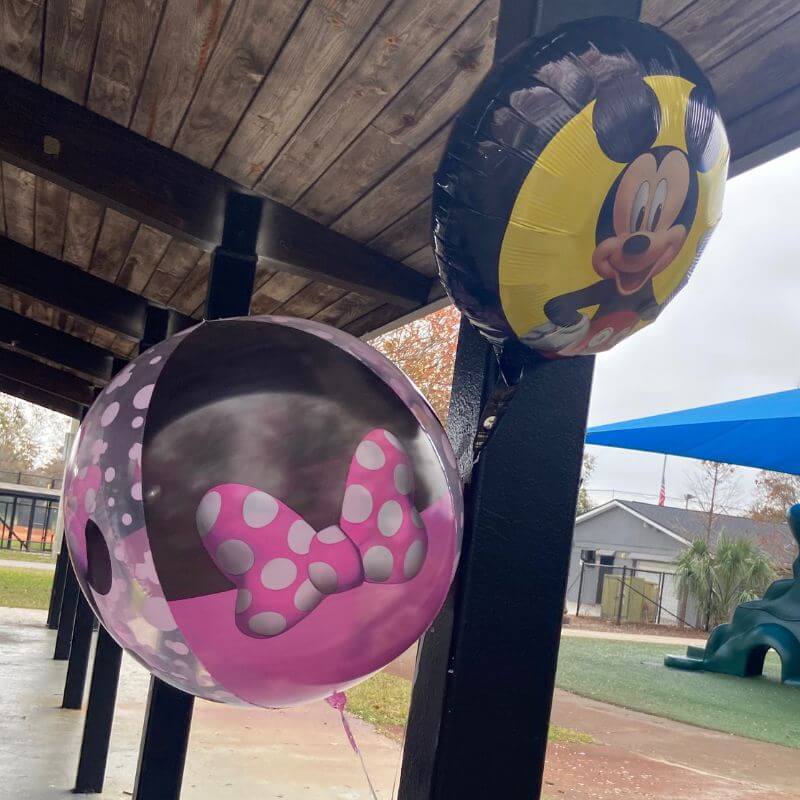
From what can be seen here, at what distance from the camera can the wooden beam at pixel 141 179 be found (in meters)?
2.66

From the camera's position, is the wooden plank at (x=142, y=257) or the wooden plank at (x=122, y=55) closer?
the wooden plank at (x=122, y=55)

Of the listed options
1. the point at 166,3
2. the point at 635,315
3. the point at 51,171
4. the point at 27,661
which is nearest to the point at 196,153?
the point at 51,171

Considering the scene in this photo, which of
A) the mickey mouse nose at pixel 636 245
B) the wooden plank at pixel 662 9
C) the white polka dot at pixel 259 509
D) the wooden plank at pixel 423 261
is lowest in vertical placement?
the white polka dot at pixel 259 509

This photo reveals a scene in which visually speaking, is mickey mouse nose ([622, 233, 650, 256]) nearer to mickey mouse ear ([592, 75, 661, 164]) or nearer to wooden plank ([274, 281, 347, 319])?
mickey mouse ear ([592, 75, 661, 164])

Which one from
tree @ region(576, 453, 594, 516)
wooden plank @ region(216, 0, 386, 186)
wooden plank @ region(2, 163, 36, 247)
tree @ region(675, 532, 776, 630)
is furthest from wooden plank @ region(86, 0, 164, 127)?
tree @ region(576, 453, 594, 516)

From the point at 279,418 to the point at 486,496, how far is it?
24.8 inches

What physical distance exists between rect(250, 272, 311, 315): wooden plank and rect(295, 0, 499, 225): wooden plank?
3.02ft

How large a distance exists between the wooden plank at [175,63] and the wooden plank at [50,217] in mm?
806

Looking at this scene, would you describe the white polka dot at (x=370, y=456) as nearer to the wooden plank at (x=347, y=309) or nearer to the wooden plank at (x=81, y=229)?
the wooden plank at (x=81, y=229)

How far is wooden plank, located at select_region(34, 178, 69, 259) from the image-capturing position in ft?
11.5

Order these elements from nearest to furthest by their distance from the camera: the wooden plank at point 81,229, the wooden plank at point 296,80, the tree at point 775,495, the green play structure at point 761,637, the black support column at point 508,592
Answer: the black support column at point 508,592
the wooden plank at point 296,80
the wooden plank at point 81,229
the green play structure at point 761,637
the tree at point 775,495

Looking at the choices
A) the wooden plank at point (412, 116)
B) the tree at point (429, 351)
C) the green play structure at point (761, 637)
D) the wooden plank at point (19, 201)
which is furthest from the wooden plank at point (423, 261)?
the tree at point (429, 351)

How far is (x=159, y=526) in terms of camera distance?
1163 millimetres

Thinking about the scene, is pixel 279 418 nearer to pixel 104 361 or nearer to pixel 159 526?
pixel 159 526
